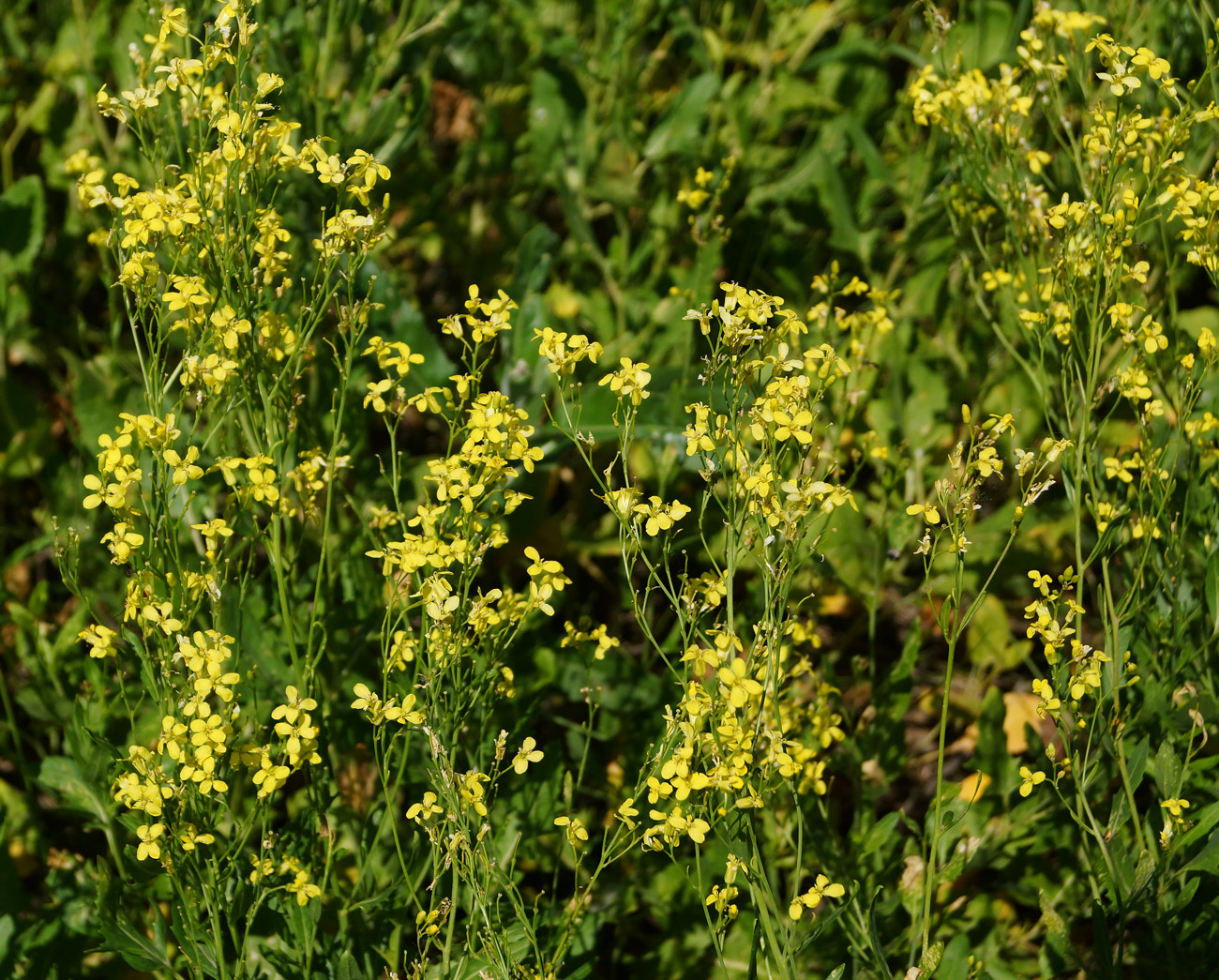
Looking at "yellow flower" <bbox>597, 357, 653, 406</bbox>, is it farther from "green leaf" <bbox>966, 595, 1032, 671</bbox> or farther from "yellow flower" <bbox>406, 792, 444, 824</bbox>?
"green leaf" <bbox>966, 595, 1032, 671</bbox>

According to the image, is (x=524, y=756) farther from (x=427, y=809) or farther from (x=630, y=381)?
(x=630, y=381)

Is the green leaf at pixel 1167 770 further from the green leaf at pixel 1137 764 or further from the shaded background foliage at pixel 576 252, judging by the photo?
the shaded background foliage at pixel 576 252

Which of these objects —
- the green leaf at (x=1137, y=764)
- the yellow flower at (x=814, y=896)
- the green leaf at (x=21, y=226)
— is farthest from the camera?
the green leaf at (x=21, y=226)

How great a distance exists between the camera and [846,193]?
2.97 m

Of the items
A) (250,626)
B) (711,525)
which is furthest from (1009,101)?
(250,626)

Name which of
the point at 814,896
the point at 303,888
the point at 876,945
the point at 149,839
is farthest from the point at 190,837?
the point at 876,945

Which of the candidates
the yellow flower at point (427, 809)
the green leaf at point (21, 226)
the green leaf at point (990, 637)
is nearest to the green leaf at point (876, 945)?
the yellow flower at point (427, 809)

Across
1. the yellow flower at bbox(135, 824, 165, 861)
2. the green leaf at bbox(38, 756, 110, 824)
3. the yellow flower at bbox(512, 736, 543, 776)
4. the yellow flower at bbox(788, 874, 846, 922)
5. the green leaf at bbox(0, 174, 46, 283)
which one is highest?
the green leaf at bbox(0, 174, 46, 283)

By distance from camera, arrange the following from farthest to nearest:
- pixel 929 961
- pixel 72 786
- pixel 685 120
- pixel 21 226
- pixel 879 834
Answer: pixel 685 120 → pixel 21 226 → pixel 72 786 → pixel 879 834 → pixel 929 961

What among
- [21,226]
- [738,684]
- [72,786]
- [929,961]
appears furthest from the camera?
[21,226]

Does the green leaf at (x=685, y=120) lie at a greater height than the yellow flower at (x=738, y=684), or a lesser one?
greater

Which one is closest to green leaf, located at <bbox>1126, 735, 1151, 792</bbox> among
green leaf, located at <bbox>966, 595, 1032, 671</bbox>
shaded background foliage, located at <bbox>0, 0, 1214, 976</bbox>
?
shaded background foliage, located at <bbox>0, 0, 1214, 976</bbox>

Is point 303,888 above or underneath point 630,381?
underneath

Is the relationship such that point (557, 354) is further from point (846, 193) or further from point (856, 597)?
point (846, 193)
